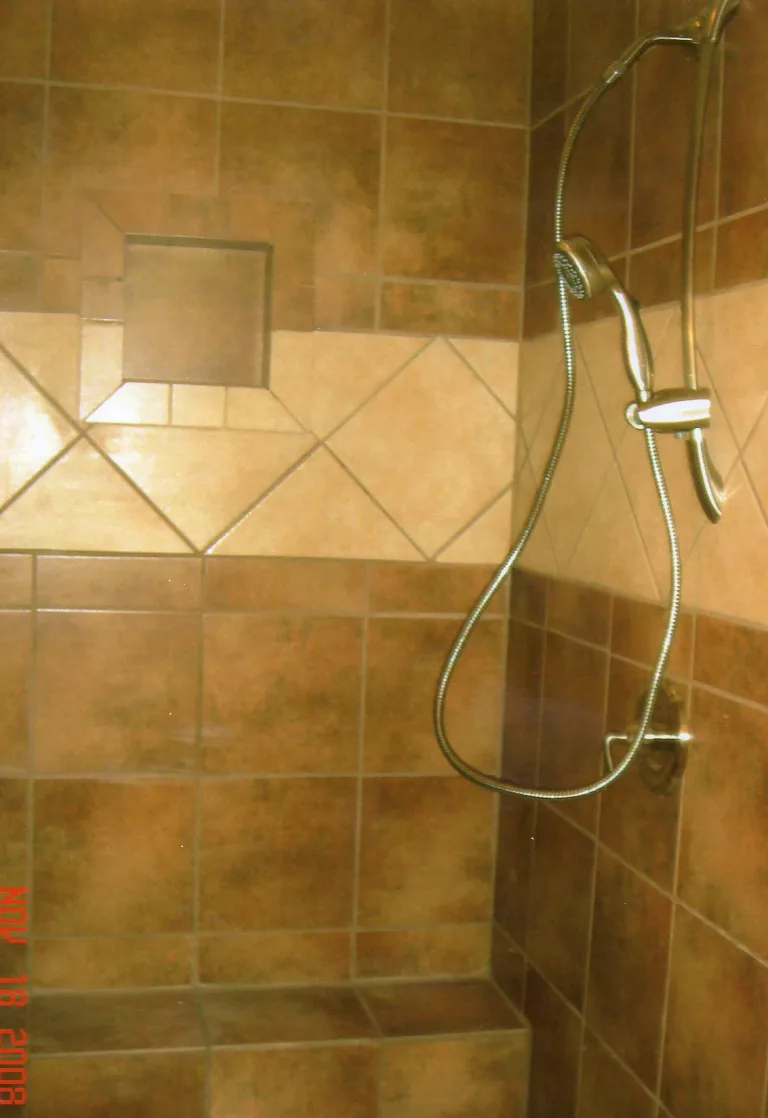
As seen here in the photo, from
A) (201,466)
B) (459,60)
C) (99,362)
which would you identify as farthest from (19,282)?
(459,60)

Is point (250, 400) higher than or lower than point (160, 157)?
lower

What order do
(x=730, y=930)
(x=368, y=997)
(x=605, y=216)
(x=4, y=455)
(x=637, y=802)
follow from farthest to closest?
(x=368, y=997) → (x=4, y=455) → (x=605, y=216) → (x=637, y=802) → (x=730, y=930)

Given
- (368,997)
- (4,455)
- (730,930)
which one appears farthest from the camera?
(368,997)

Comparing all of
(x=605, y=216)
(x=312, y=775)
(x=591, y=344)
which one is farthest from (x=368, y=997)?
(x=605, y=216)

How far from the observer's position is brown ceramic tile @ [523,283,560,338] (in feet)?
6.21

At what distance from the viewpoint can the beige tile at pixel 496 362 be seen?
2014 mm

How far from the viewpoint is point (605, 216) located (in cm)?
169

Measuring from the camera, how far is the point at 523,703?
198 centimetres

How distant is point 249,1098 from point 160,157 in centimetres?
159

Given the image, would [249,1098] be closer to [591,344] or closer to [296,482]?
[296,482]

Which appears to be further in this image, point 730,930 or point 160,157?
point 160,157

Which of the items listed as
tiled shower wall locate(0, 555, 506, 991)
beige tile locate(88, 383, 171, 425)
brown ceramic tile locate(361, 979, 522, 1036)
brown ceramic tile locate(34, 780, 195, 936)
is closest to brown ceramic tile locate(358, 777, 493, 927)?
tiled shower wall locate(0, 555, 506, 991)

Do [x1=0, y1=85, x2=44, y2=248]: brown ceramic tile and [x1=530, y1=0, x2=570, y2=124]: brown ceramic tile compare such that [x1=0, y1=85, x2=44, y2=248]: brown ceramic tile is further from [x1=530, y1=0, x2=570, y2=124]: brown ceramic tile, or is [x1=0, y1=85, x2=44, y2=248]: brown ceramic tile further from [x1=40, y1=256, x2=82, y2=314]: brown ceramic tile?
[x1=530, y1=0, x2=570, y2=124]: brown ceramic tile

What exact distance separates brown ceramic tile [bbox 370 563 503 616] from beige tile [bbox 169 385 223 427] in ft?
1.30
